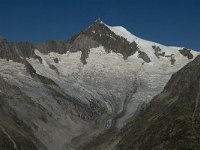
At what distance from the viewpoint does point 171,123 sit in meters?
152

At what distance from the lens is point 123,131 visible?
19600 centimetres

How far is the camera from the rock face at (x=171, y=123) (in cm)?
13688

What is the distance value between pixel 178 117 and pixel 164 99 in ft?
140

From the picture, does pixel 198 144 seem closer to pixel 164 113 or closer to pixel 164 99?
→ pixel 164 113

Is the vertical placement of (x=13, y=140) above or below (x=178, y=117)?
above

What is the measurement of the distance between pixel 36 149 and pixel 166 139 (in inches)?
2532

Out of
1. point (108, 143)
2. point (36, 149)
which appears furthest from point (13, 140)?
point (108, 143)

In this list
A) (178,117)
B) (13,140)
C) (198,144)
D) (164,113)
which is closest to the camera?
(198,144)

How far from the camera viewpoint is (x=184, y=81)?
194 m

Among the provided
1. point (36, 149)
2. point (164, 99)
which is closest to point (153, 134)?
point (164, 99)

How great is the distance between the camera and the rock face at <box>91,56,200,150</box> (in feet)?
449

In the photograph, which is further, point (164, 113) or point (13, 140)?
point (13, 140)

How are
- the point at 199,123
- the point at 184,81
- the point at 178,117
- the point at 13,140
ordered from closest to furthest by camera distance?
the point at 199,123 < the point at 178,117 < the point at 13,140 < the point at 184,81

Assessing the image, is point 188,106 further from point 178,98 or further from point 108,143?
point 108,143
